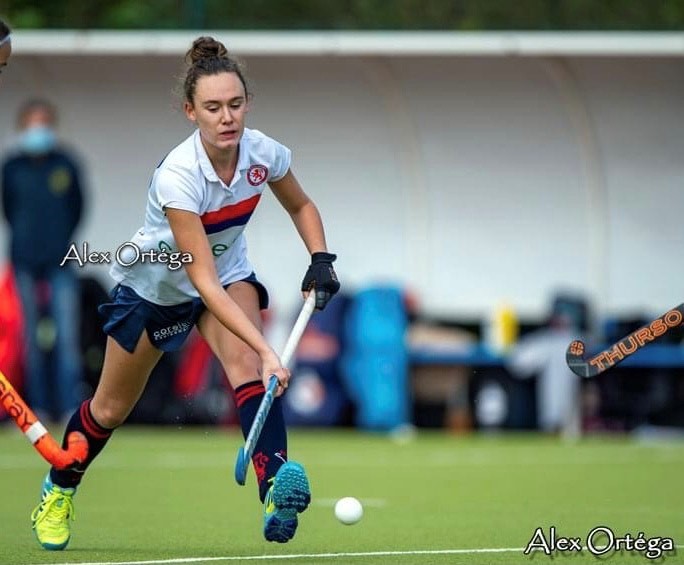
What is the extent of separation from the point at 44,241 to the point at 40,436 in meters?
7.31

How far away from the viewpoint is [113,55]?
14.9 meters

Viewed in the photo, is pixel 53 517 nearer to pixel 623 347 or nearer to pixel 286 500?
pixel 286 500

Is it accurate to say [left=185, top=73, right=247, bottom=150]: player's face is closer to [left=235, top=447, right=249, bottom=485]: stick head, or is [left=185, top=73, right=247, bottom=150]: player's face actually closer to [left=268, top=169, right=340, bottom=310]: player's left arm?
[left=268, top=169, right=340, bottom=310]: player's left arm

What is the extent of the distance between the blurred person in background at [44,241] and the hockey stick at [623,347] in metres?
7.60

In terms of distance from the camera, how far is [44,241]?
1340 cm

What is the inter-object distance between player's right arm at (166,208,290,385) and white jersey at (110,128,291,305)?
63 mm

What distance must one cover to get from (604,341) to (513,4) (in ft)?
9.36

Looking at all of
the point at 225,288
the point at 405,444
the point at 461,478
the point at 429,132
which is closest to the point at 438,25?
the point at 429,132

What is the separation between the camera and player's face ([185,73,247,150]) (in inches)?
238

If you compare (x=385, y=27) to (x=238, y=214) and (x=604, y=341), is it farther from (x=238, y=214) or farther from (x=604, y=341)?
(x=238, y=214)

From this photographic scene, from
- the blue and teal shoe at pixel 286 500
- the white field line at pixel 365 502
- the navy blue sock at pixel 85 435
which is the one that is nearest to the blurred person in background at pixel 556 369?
the white field line at pixel 365 502

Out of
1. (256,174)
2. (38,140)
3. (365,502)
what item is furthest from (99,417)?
(38,140)

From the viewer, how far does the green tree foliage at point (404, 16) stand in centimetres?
1394

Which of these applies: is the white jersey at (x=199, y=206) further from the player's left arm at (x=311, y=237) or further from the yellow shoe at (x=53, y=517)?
the yellow shoe at (x=53, y=517)
